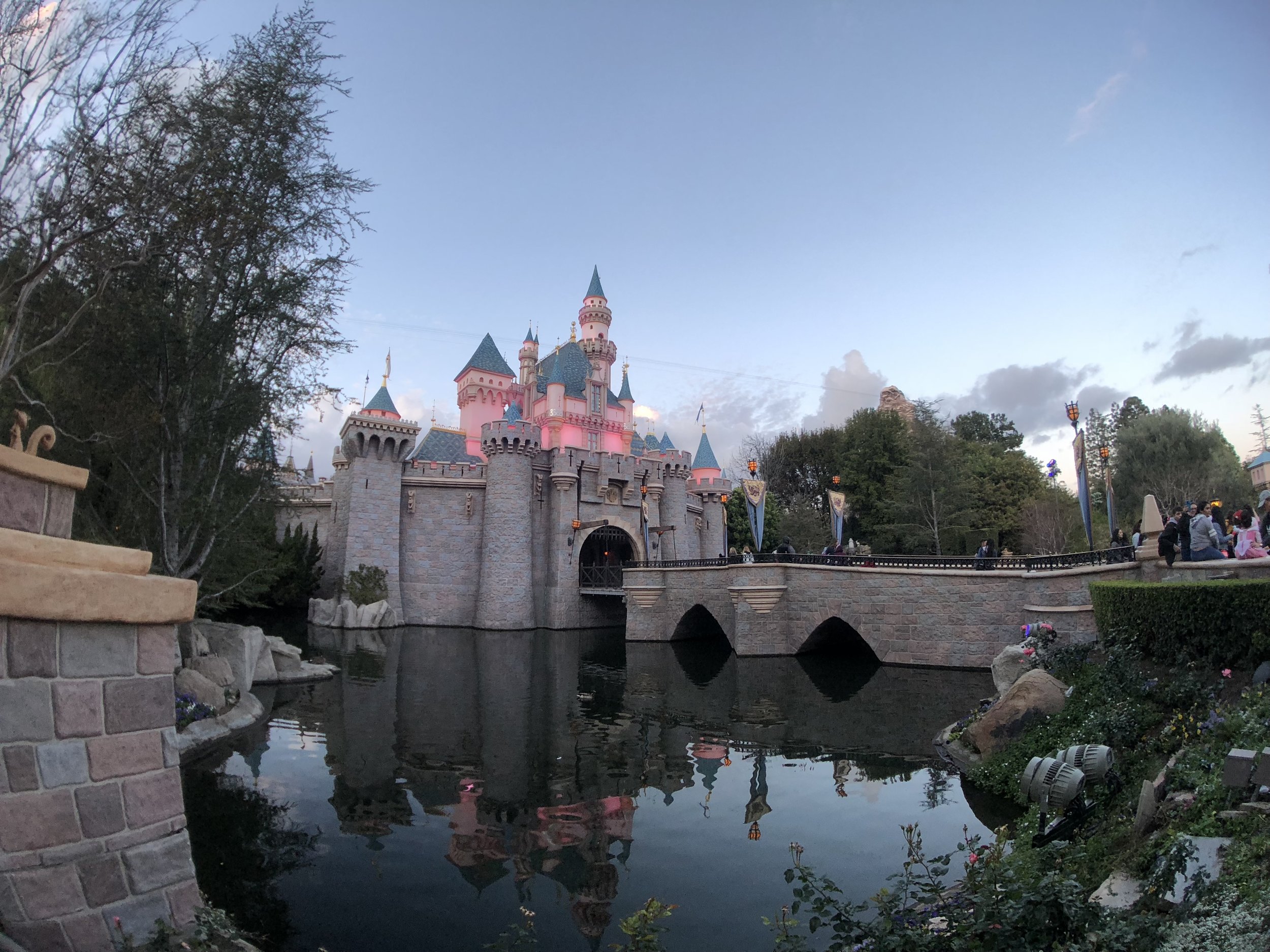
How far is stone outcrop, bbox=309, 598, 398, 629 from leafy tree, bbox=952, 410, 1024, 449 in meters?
44.0

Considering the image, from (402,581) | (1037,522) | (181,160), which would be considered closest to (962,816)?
(181,160)

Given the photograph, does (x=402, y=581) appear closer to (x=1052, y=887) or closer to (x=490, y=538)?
(x=490, y=538)

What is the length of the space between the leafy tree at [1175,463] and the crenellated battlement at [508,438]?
96.8 ft

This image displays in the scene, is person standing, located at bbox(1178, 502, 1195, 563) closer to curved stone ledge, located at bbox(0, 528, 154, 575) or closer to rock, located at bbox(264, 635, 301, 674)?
curved stone ledge, located at bbox(0, 528, 154, 575)

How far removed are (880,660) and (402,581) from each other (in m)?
21.5

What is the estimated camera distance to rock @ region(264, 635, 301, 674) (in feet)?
59.1

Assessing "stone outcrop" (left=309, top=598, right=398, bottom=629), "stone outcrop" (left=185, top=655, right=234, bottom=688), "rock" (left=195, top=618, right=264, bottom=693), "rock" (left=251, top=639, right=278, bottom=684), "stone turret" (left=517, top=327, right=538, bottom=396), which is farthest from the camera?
"stone turret" (left=517, top=327, right=538, bottom=396)

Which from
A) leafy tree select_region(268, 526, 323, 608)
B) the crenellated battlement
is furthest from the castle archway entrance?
leafy tree select_region(268, 526, 323, 608)

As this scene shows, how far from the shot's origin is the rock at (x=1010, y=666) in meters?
12.6

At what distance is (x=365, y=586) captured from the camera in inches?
1217

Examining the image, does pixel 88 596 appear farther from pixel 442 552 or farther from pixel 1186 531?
pixel 442 552

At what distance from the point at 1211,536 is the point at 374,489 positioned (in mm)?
29336

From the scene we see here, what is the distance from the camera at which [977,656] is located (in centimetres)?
1853

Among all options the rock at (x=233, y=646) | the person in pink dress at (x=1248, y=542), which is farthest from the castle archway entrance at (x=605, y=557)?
the person in pink dress at (x=1248, y=542)
